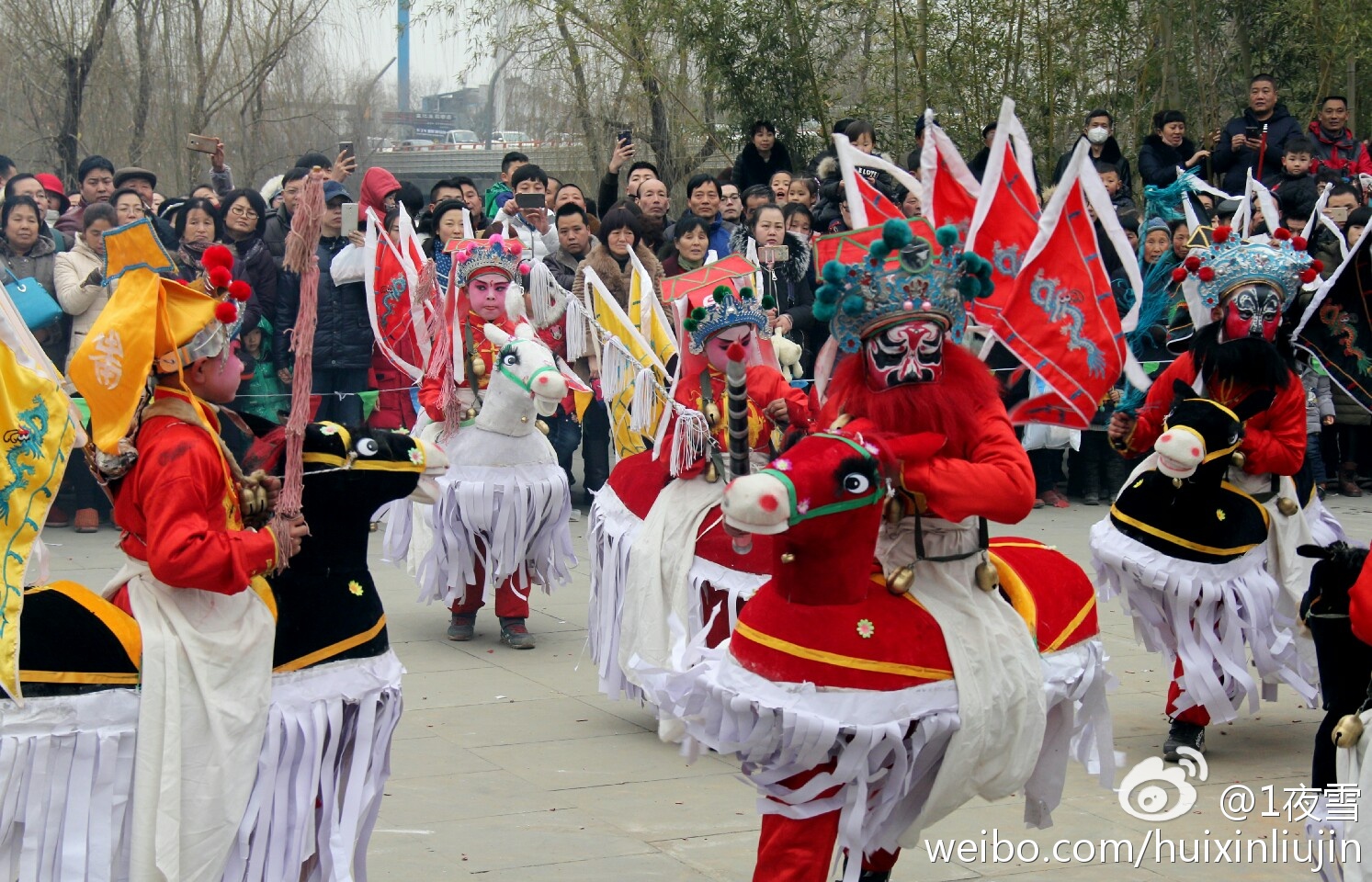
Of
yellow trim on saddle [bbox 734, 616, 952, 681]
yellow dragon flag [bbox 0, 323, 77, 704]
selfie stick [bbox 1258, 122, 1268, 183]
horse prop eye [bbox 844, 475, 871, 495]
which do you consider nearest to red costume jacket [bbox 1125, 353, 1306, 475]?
yellow trim on saddle [bbox 734, 616, 952, 681]

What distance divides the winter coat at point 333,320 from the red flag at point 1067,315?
22.4ft

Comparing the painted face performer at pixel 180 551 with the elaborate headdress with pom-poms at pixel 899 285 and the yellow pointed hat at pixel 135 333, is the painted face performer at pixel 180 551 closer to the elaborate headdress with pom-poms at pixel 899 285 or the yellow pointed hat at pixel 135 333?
the yellow pointed hat at pixel 135 333

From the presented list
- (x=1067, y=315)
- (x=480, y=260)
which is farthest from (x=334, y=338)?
(x=1067, y=315)

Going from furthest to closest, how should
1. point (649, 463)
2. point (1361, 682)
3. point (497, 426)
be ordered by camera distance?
point (497, 426)
point (649, 463)
point (1361, 682)

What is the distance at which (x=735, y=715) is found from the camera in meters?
3.66

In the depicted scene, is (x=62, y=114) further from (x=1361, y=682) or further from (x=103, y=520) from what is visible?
(x=1361, y=682)

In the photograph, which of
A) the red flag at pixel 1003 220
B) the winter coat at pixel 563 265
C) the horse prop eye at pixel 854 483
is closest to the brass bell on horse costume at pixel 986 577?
the horse prop eye at pixel 854 483

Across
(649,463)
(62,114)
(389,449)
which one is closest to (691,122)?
(62,114)

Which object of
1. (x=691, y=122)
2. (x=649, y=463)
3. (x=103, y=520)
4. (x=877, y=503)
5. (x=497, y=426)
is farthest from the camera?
(x=691, y=122)

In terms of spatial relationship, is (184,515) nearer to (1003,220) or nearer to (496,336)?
(1003,220)

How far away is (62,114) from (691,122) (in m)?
6.39

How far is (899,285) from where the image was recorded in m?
3.82

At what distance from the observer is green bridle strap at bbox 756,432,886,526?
349 cm

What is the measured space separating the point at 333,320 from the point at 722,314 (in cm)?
502
